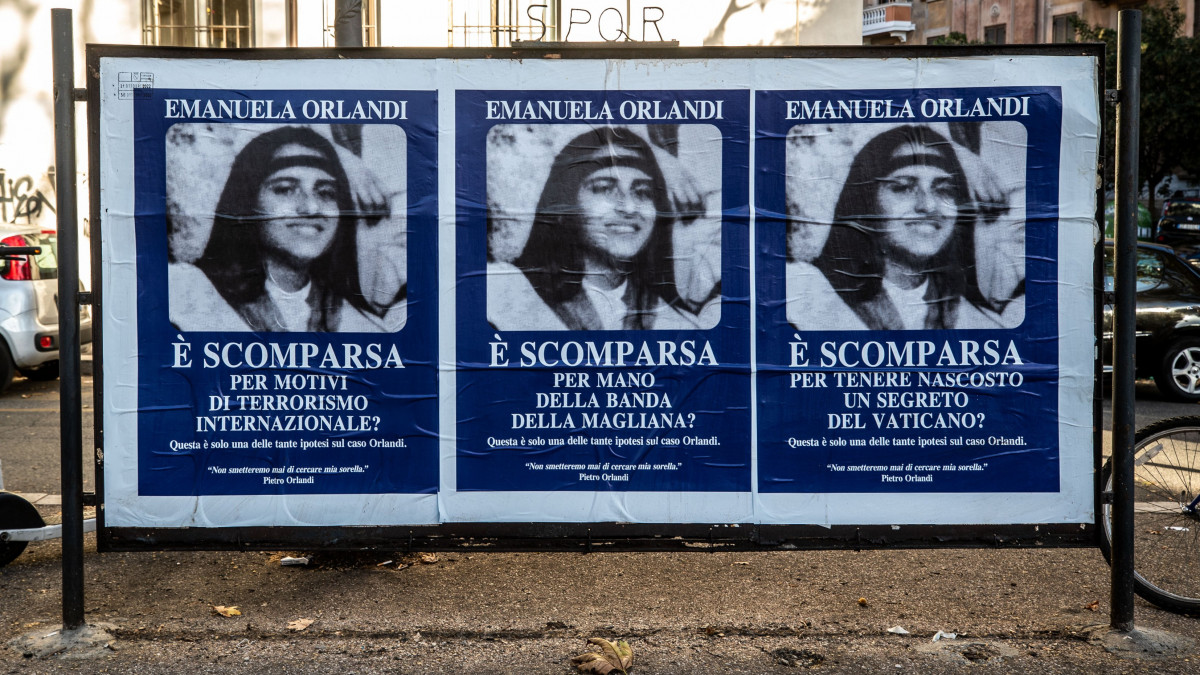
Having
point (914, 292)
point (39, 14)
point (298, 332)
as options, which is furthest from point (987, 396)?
point (39, 14)

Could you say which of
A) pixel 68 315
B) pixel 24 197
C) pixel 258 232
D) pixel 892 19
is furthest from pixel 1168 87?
pixel 68 315

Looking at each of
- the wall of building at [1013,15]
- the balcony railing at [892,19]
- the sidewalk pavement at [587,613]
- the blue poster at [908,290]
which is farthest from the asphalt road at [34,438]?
the balcony railing at [892,19]

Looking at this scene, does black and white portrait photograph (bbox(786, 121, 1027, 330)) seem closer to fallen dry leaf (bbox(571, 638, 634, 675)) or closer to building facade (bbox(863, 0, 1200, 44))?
fallen dry leaf (bbox(571, 638, 634, 675))

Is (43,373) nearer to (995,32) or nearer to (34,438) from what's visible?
(34,438)

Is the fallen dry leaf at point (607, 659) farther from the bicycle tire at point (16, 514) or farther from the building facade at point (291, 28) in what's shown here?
the building facade at point (291, 28)

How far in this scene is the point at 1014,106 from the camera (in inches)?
162

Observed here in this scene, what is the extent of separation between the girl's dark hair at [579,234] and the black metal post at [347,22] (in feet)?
9.18

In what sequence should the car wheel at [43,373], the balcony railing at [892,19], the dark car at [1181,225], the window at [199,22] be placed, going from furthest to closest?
the balcony railing at [892,19] < the dark car at [1181,225] < the window at [199,22] < the car wheel at [43,373]

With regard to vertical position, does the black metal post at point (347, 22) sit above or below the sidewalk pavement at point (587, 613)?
above

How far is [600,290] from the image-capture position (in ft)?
13.8

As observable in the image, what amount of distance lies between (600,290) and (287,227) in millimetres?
1231

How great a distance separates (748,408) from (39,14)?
47.0ft

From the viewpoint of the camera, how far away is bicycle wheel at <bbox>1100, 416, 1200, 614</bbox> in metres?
4.40

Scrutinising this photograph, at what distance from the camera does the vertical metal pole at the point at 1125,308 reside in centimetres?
396
